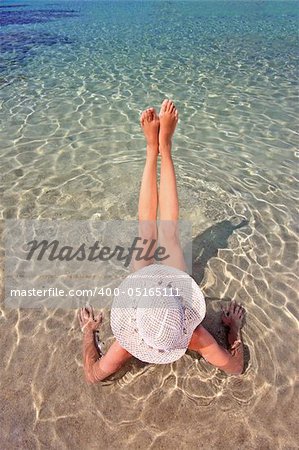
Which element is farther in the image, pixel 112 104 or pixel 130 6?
pixel 130 6

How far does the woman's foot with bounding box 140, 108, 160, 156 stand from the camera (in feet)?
13.0

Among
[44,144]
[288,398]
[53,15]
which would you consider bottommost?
[288,398]

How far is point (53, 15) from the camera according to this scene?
2114cm

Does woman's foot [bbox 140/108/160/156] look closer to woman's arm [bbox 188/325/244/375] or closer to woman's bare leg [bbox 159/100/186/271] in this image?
woman's bare leg [bbox 159/100/186/271]

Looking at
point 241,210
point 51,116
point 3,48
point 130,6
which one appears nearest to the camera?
point 241,210

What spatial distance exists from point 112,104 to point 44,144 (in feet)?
8.16

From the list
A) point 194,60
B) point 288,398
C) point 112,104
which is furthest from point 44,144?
point 194,60

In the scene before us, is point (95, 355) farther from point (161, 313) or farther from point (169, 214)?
point (169, 214)

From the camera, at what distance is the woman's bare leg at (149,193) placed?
146 inches

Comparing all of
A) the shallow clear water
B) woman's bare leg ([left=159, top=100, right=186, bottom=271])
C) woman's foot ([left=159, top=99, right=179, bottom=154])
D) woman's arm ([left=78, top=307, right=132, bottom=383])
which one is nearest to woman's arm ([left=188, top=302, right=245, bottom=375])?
the shallow clear water

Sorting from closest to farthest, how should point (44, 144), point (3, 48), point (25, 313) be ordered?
point (25, 313)
point (44, 144)
point (3, 48)

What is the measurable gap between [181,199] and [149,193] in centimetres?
185

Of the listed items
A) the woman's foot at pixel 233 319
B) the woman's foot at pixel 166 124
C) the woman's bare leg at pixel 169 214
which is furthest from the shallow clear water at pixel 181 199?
the woman's foot at pixel 166 124

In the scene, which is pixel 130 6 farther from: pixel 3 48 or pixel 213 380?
pixel 213 380
